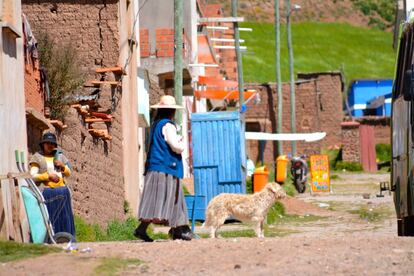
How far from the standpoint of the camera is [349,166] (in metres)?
60.8

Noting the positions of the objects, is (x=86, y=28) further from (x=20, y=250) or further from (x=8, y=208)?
(x=20, y=250)

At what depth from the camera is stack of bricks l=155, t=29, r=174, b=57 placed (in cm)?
3606

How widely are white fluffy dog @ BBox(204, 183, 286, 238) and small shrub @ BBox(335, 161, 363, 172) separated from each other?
38.2 m

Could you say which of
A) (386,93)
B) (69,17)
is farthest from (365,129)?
(69,17)

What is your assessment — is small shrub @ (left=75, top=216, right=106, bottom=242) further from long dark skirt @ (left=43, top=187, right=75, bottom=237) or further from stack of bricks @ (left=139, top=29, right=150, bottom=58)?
stack of bricks @ (left=139, top=29, right=150, bottom=58)

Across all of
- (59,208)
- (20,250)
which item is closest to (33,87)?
(59,208)

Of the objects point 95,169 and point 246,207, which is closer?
point 246,207

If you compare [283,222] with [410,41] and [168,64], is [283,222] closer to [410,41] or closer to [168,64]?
[168,64]

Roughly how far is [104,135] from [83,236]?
12.6ft

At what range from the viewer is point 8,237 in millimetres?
15031

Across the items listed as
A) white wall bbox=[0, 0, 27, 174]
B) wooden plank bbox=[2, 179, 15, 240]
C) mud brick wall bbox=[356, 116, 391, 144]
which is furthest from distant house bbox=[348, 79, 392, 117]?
wooden plank bbox=[2, 179, 15, 240]

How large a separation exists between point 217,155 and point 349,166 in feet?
101

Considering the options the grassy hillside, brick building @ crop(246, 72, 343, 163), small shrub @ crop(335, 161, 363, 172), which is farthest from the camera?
the grassy hillside

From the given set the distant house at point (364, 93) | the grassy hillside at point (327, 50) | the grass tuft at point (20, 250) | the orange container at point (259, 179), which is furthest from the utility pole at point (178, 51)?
the grassy hillside at point (327, 50)
